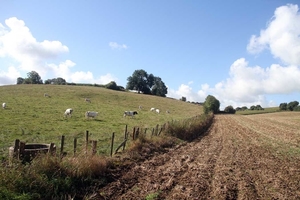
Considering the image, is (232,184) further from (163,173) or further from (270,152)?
(270,152)

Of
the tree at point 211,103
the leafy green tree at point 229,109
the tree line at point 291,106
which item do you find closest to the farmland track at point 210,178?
the tree at point 211,103

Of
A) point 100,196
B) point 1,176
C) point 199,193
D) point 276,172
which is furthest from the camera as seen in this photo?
point 276,172

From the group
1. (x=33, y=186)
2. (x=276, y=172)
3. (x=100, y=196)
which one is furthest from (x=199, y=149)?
(x=33, y=186)

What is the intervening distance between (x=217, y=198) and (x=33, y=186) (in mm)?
5464

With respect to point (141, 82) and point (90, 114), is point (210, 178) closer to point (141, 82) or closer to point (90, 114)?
point (90, 114)

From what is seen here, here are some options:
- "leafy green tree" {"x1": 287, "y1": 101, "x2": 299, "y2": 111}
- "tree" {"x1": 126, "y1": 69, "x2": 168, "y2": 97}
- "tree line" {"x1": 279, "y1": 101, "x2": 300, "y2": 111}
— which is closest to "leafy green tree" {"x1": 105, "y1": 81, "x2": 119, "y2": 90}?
"tree" {"x1": 126, "y1": 69, "x2": 168, "y2": 97}

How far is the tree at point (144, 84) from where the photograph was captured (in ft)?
364

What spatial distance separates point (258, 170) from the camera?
11.4 meters

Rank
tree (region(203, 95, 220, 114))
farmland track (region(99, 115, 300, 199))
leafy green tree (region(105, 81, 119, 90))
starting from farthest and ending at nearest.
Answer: leafy green tree (region(105, 81, 119, 90)), tree (region(203, 95, 220, 114)), farmland track (region(99, 115, 300, 199))

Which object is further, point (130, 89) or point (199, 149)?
point (130, 89)

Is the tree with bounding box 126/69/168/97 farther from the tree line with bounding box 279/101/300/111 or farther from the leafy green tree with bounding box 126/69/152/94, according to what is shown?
the tree line with bounding box 279/101/300/111

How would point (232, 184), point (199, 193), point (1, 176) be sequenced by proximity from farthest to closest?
1. point (232, 184)
2. point (199, 193)
3. point (1, 176)

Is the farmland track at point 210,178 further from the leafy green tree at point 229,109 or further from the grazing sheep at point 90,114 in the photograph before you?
the leafy green tree at point 229,109

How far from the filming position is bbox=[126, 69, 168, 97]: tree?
364ft
